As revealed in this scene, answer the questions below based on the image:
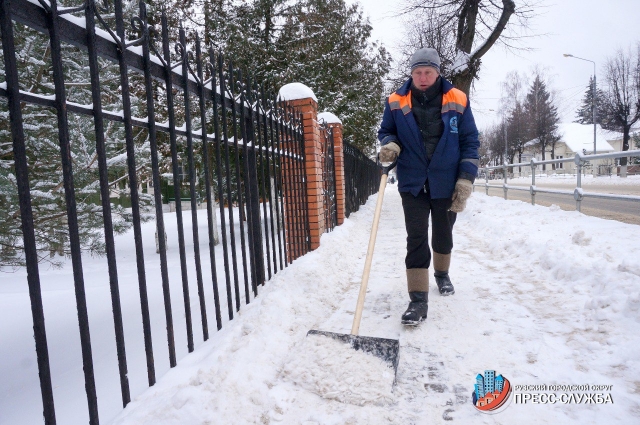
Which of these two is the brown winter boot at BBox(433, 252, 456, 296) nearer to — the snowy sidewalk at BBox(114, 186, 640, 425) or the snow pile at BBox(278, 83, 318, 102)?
the snowy sidewalk at BBox(114, 186, 640, 425)

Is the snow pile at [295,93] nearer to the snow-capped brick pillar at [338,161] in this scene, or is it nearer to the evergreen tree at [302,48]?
the snow-capped brick pillar at [338,161]

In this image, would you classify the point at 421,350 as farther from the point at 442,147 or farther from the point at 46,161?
the point at 46,161

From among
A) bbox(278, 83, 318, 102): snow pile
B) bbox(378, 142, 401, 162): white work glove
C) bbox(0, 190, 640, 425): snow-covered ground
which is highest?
bbox(278, 83, 318, 102): snow pile

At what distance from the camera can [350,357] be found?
2.02 m

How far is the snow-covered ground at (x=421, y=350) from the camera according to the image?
172 cm

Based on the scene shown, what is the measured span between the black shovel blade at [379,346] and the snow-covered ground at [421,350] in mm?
75

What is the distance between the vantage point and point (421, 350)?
2320 mm

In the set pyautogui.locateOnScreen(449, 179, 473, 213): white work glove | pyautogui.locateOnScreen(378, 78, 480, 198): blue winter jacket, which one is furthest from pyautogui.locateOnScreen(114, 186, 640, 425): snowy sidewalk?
pyautogui.locateOnScreen(378, 78, 480, 198): blue winter jacket

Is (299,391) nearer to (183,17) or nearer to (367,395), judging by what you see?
(367,395)

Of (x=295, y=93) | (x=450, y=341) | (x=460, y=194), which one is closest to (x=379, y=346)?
(x=450, y=341)

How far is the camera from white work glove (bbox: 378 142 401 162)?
9.37ft

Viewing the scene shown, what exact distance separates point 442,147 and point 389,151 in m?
0.39

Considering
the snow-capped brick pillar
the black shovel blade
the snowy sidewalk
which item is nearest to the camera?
the snowy sidewalk

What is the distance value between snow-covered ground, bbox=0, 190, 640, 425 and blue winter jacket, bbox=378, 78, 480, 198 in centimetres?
100
